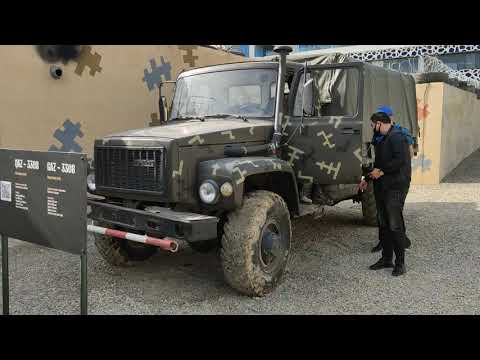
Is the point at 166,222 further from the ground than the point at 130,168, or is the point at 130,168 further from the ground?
the point at 130,168

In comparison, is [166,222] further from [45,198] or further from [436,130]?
[436,130]

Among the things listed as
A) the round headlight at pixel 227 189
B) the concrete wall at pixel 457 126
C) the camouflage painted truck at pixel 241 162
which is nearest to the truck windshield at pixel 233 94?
the camouflage painted truck at pixel 241 162

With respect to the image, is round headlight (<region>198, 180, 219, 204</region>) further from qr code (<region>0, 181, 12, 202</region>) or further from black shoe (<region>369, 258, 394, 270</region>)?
black shoe (<region>369, 258, 394, 270</region>)

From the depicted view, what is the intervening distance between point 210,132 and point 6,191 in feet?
5.87

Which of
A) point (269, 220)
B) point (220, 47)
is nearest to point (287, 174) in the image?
point (269, 220)

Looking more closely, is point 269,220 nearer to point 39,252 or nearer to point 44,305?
point 44,305

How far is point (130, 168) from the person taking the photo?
4.41m

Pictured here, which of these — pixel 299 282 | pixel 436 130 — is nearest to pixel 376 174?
pixel 299 282

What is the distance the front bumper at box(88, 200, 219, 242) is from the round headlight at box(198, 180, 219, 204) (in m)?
0.15

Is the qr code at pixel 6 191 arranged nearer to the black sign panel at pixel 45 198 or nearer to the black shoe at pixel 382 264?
the black sign panel at pixel 45 198

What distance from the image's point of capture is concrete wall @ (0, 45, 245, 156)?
652cm

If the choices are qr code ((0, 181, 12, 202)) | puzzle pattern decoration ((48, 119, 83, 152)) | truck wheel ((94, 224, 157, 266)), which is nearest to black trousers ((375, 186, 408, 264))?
truck wheel ((94, 224, 157, 266))

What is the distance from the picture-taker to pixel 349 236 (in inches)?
268

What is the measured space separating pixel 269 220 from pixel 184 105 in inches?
75.2
